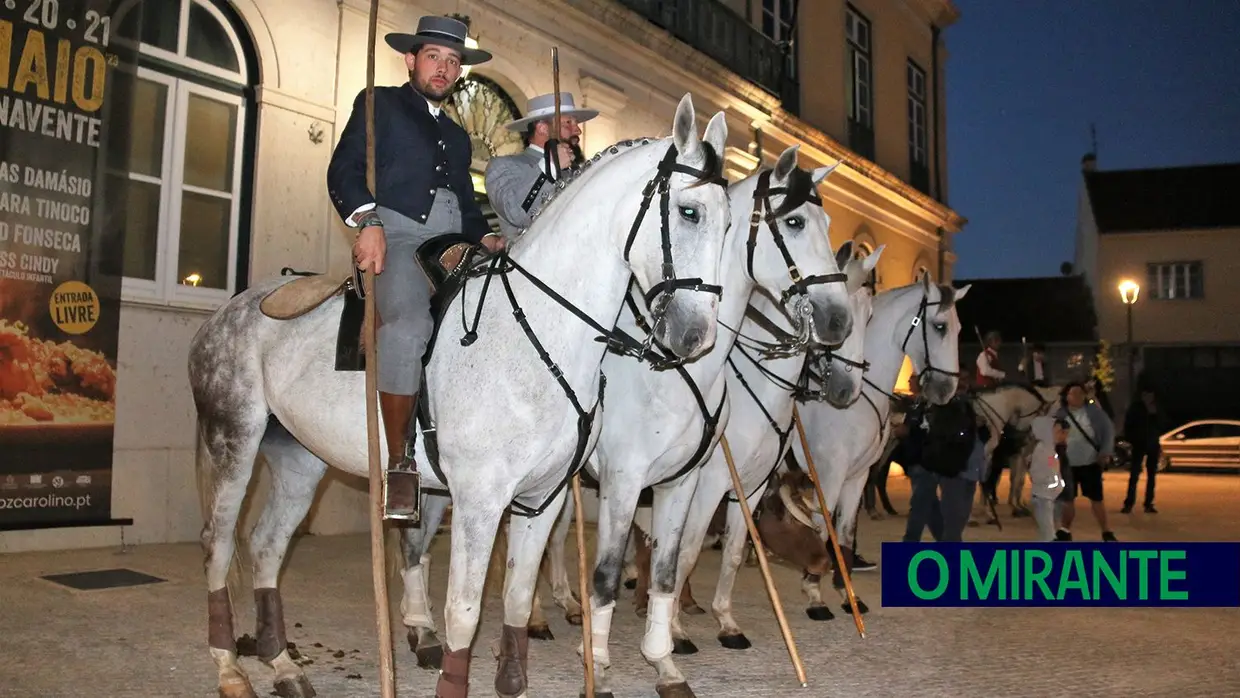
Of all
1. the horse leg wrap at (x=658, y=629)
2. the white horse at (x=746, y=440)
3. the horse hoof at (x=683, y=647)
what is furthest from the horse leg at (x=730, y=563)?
the horse leg wrap at (x=658, y=629)

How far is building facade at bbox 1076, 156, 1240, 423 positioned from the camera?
128ft

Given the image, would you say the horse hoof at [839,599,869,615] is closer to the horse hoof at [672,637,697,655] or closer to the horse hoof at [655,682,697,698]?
the horse hoof at [672,637,697,655]

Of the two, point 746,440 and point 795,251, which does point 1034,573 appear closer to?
point 746,440

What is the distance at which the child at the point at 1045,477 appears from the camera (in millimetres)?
9898

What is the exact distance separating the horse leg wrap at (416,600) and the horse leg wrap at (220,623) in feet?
3.38

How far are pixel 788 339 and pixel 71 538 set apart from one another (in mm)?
5994

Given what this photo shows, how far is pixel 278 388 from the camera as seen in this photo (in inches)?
177

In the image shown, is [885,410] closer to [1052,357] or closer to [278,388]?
[278,388]

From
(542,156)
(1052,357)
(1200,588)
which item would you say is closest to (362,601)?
(542,156)

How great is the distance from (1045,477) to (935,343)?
2.97m

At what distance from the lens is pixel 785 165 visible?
5.37 metres

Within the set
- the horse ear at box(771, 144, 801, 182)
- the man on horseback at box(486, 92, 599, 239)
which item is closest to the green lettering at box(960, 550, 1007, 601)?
the horse ear at box(771, 144, 801, 182)

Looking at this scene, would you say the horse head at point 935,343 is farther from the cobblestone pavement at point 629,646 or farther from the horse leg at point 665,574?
the horse leg at point 665,574

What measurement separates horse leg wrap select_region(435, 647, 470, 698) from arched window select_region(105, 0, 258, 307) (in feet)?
19.4
